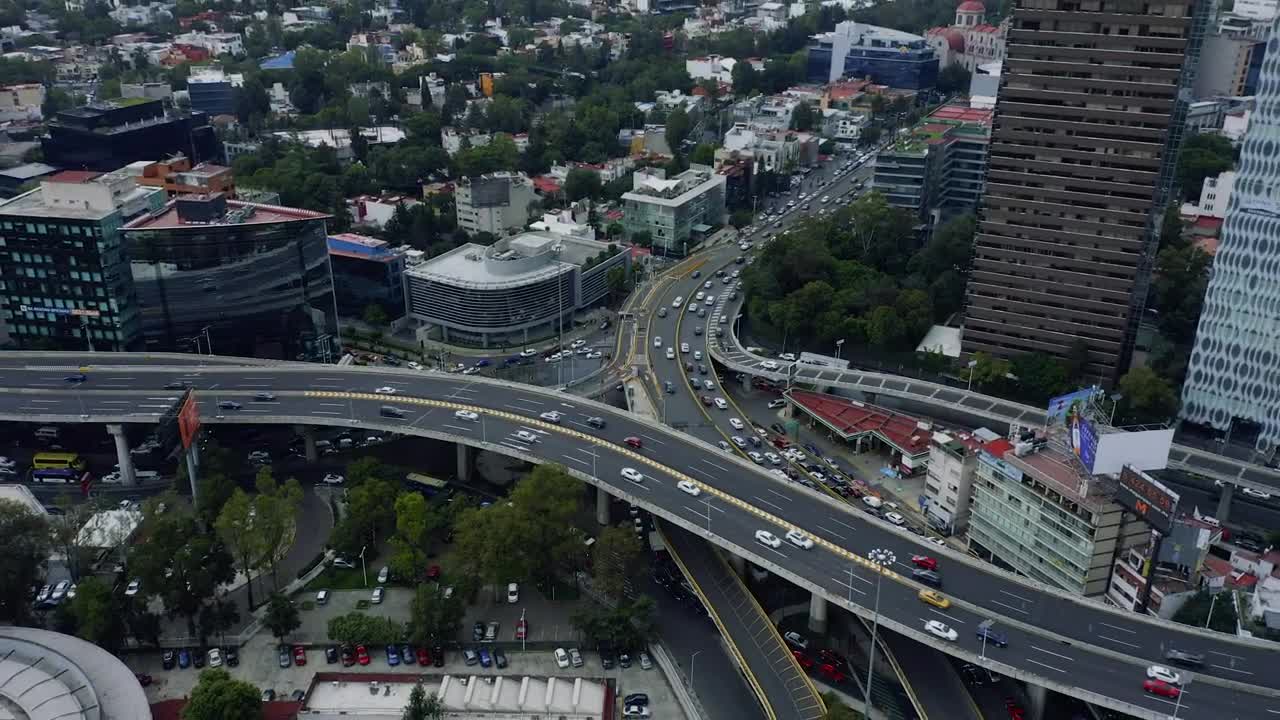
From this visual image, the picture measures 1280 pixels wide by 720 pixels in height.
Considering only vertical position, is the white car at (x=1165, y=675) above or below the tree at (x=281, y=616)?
above

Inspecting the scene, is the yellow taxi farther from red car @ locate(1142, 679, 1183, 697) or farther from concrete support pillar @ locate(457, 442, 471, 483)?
concrete support pillar @ locate(457, 442, 471, 483)

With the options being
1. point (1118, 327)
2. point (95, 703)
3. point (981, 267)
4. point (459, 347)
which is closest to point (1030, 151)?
point (981, 267)

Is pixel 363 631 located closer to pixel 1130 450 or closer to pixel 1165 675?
pixel 1165 675

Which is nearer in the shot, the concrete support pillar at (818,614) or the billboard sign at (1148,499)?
the billboard sign at (1148,499)

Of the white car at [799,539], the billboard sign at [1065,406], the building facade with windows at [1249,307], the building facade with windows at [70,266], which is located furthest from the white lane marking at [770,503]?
the building facade with windows at [70,266]

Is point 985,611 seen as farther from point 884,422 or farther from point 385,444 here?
point 385,444

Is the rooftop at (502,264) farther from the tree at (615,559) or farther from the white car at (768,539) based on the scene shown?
the white car at (768,539)
